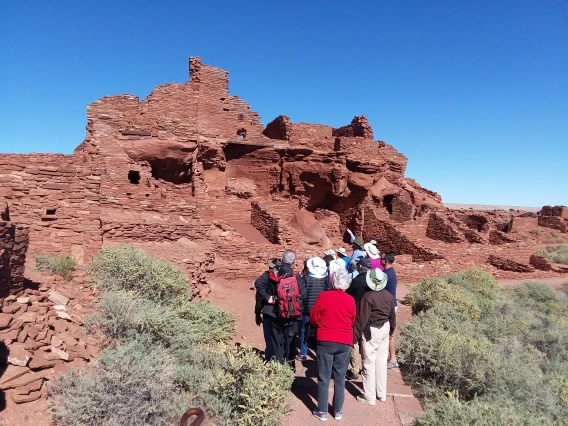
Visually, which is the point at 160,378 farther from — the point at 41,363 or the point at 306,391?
the point at 306,391

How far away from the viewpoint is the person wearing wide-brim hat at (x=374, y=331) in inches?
179

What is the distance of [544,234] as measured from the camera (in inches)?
1334

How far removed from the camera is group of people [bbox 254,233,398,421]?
421cm

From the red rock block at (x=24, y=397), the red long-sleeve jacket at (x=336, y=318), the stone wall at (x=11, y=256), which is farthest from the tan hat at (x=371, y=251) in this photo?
the stone wall at (x=11, y=256)

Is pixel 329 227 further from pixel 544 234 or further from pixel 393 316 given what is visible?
pixel 544 234

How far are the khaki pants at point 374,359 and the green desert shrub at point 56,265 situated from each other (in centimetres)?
527

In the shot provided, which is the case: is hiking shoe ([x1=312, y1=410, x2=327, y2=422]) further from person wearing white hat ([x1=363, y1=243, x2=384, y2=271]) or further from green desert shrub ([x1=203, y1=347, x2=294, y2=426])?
person wearing white hat ([x1=363, y1=243, x2=384, y2=271])

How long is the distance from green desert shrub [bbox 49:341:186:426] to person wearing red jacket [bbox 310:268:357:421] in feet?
5.15

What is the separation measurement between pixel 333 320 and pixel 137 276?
421 cm

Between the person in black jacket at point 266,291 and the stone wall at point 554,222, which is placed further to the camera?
the stone wall at point 554,222

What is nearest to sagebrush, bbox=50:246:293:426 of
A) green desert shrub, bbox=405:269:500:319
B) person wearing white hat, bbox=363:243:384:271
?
person wearing white hat, bbox=363:243:384:271

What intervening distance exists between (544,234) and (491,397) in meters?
35.6

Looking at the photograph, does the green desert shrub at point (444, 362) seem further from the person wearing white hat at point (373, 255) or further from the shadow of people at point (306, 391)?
the shadow of people at point (306, 391)

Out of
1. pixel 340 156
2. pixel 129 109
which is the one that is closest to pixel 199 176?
pixel 129 109
